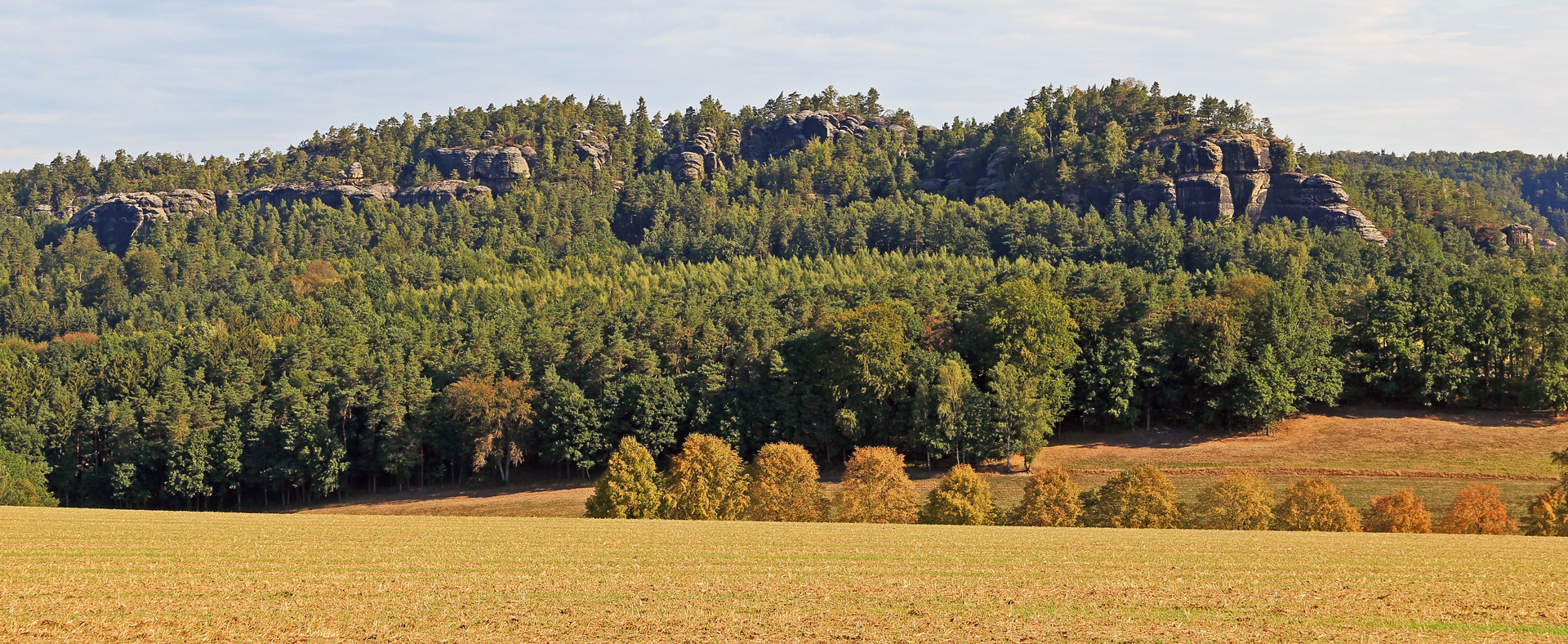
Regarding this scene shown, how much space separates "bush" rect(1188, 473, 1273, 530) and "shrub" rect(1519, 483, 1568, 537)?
1233cm

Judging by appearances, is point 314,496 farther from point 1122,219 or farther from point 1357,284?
point 1122,219

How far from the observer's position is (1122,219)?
17300 cm

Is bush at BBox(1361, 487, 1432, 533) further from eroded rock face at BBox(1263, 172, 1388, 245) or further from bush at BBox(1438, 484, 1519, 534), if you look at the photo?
eroded rock face at BBox(1263, 172, 1388, 245)

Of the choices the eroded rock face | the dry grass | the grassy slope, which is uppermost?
the eroded rock face

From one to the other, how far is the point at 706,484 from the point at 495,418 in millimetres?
35697

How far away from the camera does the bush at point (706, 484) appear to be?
197 ft

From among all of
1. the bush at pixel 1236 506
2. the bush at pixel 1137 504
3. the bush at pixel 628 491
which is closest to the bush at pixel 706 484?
the bush at pixel 628 491

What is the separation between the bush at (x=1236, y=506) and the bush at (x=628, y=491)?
28.5m

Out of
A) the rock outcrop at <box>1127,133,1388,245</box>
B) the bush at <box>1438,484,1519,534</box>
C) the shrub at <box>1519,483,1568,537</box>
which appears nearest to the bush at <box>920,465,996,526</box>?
the bush at <box>1438,484,1519,534</box>

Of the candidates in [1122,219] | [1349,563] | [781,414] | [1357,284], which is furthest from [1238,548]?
[1122,219]

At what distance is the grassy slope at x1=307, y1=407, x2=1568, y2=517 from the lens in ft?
254

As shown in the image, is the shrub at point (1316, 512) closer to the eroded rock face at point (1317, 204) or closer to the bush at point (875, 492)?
the bush at point (875, 492)

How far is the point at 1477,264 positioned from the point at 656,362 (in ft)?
359

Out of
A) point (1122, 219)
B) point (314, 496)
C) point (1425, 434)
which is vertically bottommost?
point (314, 496)
